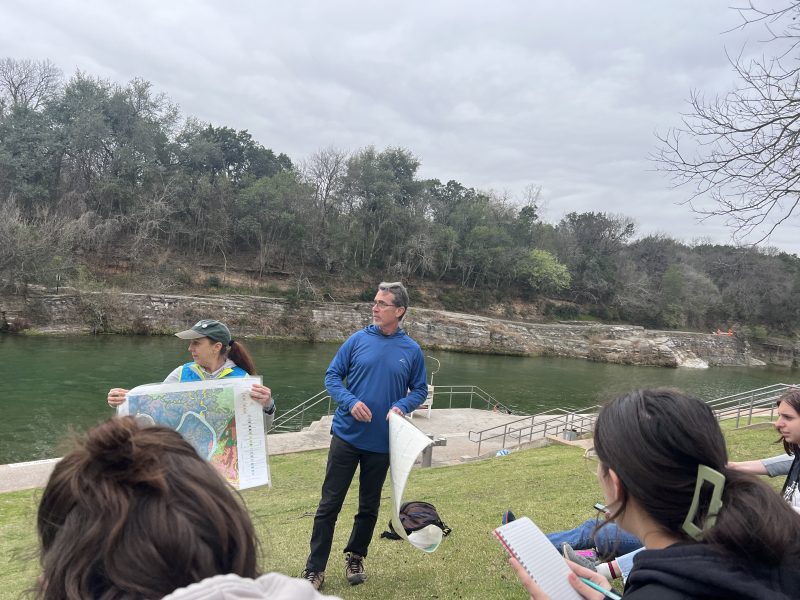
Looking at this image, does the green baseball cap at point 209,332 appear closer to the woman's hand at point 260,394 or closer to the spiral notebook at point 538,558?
the woman's hand at point 260,394

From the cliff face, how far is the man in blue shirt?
112 feet

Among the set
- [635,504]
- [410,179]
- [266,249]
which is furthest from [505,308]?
[635,504]

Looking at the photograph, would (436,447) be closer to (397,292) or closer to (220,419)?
(397,292)

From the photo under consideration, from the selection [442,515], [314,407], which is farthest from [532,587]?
[314,407]

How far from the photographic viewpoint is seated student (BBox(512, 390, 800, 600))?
1.36 m

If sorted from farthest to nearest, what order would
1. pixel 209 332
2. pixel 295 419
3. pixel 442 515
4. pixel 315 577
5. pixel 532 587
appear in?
1. pixel 295 419
2. pixel 442 515
3. pixel 315 577
4. pixel 209 332
5. pixel 532 587

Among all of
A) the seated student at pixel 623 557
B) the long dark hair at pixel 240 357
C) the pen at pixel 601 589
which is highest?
the long dark hair at pixel 240 357

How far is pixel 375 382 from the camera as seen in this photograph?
400 cm

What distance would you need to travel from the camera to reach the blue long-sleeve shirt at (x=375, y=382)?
13.0ft

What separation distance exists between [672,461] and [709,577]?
0.35 metres

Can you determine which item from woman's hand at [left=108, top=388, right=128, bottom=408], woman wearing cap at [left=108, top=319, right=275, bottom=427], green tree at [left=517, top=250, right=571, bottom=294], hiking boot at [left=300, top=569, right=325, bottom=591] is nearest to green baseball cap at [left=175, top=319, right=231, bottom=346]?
woman wearing cap at [left=108, top=319, right=275, bottom=427]

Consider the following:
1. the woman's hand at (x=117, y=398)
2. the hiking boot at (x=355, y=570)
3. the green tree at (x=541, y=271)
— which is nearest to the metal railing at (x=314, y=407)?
the hiking boot at (x=355, y=570)

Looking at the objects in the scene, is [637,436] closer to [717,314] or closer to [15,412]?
[15,412]

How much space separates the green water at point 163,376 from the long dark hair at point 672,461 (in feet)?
26.8
